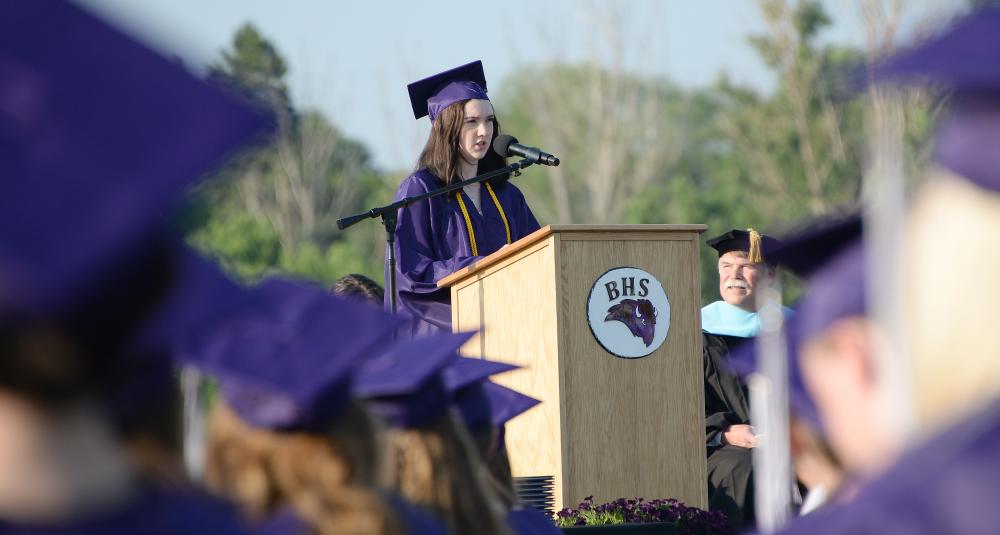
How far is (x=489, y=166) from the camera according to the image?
23.4ft

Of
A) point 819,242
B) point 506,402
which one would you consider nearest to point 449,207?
point 506,402

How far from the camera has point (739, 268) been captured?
7.89 metres

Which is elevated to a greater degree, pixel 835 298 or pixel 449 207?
pixel 449 207

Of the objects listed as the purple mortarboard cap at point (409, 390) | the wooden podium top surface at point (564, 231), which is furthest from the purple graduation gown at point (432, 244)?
the purple mortarboard cap at point (409, 390)

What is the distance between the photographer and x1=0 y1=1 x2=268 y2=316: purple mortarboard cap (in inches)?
47.3

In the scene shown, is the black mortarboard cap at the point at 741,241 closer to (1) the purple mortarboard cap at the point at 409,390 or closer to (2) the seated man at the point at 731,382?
(2) the seated man at the point at 731,382

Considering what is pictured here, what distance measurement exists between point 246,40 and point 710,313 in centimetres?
3575

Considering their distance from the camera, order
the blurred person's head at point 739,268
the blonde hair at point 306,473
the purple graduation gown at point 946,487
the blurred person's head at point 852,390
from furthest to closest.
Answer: the blurred person's head at point 739,268 → the blonde hair at point 306,473 → the blurred person's head at point 852,390 → the purple graduation gown at point 946,487

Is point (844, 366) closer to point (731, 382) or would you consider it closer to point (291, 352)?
point (291, 352)

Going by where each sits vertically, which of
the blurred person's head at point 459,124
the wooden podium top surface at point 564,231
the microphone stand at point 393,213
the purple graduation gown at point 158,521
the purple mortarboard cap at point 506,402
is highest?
the blurred person's head at point 459,124

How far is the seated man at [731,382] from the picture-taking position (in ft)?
23.0

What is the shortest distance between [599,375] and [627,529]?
27.0 inches

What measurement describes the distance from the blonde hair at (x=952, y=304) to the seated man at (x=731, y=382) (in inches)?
208

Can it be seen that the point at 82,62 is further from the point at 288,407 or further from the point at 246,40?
the point at 246,40
